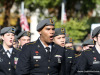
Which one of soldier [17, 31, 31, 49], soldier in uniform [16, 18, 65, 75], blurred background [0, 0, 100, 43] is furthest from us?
blurred background [0, 0, 100, 43]

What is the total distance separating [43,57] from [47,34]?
44 centimetres

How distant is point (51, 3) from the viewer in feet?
102

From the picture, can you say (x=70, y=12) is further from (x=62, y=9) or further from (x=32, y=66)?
(x=32, y=66)

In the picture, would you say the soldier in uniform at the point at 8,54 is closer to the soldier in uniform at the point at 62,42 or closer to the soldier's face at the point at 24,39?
the soldier in uniform at the point at 62,42

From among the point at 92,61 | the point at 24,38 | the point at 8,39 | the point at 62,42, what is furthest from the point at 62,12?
the point at 92,61

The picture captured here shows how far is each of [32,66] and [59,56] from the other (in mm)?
607

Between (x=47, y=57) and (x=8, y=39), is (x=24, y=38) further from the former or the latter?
(x=47, y=57)

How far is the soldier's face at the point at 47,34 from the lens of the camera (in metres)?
6.91

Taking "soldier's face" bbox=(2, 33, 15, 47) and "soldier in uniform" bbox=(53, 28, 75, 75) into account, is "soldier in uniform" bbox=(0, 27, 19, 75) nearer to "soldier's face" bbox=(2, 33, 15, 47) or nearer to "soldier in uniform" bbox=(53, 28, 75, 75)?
"soldier's face" bbox=(2, 33, 15, 47)

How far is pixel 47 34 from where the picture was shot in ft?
22.7

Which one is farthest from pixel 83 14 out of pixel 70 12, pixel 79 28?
pixel 79 28

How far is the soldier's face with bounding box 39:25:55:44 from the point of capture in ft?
22.7

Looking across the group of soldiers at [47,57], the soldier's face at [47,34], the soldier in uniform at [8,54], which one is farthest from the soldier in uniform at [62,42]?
the soldier's face at [47,34]

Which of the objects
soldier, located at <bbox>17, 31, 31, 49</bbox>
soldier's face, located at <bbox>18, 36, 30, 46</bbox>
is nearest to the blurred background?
soldier, located at <bbox>17, 31, 31, 49</bbox>
